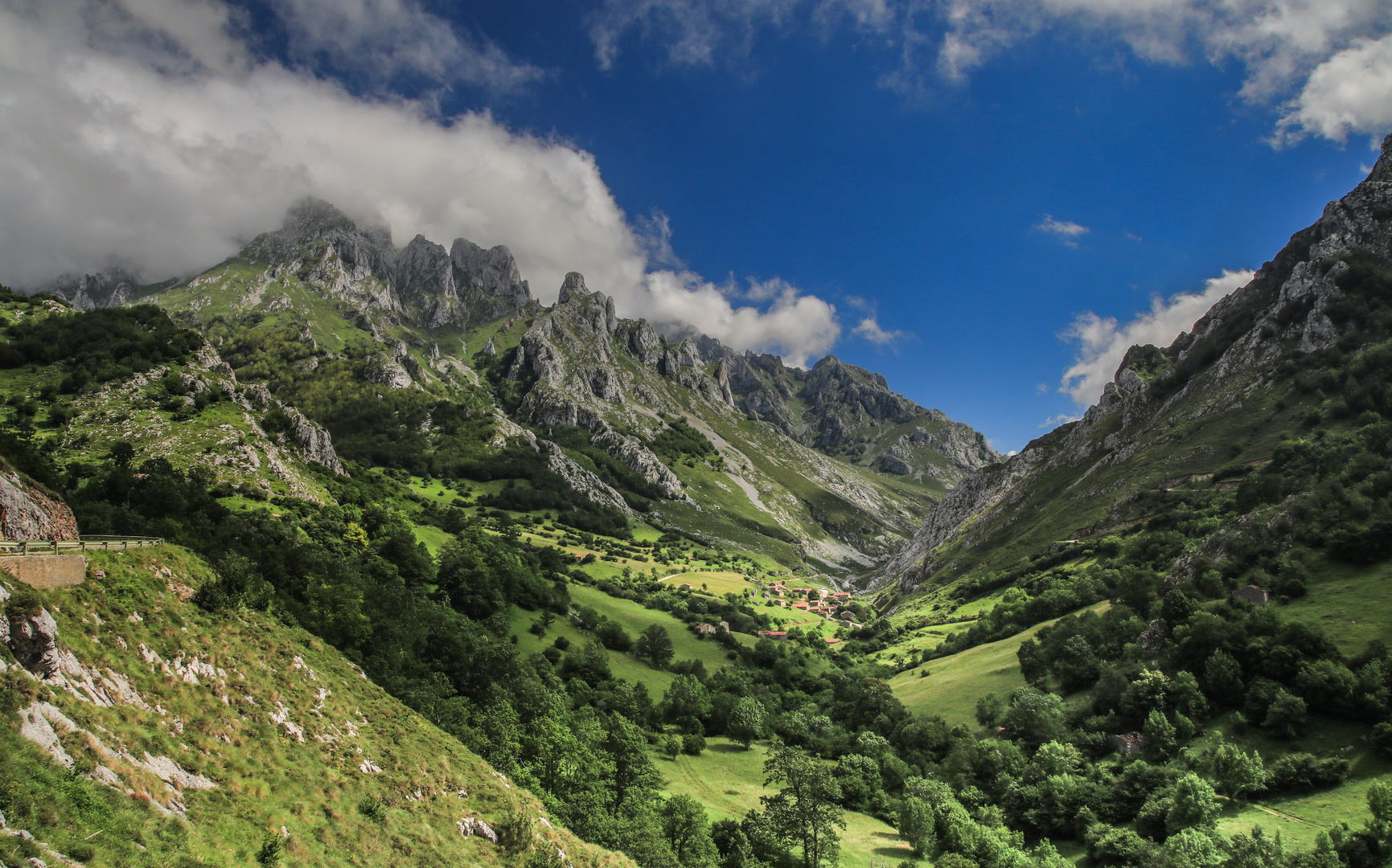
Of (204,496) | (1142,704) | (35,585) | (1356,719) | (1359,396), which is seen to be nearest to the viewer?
(35,585)

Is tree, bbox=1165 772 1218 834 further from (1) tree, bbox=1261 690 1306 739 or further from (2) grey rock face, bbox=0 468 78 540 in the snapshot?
(2) grey rock face, bbox=0 468 78 540

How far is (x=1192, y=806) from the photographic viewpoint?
108 ft

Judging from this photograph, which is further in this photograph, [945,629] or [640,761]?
[945,629]

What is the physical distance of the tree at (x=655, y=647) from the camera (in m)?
84.0

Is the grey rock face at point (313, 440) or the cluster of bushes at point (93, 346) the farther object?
the grey rock face at point (313, 440)

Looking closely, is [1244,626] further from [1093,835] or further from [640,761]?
[640,761]

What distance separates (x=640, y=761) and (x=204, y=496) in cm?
5145

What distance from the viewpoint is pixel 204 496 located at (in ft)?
182

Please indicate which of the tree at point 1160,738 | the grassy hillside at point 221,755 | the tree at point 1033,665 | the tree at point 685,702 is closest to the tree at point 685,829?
the grassy hillside at point 221,755

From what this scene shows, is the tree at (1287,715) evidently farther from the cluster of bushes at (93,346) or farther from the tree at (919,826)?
the cluster of bushes at (93,346)

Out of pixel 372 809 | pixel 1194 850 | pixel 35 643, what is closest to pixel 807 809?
pixel 1194 850

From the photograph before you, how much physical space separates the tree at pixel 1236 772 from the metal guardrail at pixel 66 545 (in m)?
59.8

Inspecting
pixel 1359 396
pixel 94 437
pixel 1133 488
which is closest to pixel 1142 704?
pixel 1133 488

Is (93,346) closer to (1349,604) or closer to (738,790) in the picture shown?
(738,790)
